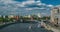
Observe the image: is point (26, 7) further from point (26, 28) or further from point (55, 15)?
point (55, 15)

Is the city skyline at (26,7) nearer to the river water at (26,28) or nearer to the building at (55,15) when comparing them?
the building at (55,15)

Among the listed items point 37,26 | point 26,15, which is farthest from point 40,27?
point 26,15

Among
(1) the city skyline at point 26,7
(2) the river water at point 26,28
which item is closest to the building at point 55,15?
(1) the city skyline at point 26,7

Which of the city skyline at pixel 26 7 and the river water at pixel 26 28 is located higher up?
the city skyline at pixel 26 7

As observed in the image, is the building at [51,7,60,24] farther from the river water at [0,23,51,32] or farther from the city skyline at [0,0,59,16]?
the river water at [0,23,51,32]

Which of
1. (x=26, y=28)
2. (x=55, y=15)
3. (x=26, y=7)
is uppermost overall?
(x=26, y=7)

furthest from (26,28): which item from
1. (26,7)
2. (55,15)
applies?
(55,15)

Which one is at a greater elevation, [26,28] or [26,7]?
[26,7]

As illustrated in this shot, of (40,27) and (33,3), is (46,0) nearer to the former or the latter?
(33,3)

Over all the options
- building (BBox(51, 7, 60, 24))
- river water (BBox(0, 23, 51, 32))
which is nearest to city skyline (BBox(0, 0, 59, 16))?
building (BBox(51, 7, 60, 24))

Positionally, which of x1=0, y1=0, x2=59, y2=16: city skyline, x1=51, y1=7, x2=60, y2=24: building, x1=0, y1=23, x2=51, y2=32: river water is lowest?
x1=0, y1=23, x2=51, y2=32: river water

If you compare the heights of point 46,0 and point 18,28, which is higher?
point 46,0
